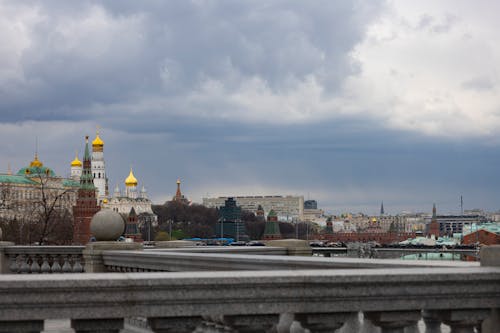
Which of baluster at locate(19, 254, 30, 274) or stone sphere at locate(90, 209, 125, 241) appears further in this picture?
baluster at locate(19, 254, 30, 274)

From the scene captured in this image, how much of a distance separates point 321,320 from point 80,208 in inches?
6564

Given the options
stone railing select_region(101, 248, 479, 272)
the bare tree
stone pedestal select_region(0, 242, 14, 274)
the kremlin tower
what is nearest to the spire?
the kremlin tower

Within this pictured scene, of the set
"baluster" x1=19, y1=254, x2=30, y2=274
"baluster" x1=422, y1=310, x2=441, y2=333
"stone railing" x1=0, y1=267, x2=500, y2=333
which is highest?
"stone railing" x1=0, y1=267, x2=500, y2=333

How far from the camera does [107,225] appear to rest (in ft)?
53.8

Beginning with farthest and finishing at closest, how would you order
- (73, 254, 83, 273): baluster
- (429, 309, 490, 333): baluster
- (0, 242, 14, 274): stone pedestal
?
(0, 242, 14, 274): stone pedestal < (73, 254, 83, 273): baluster < (429, 309, 490, 333): baluster

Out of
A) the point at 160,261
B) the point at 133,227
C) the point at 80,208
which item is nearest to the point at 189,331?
the point at 160,261

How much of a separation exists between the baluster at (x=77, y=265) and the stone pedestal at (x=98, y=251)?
590 mm

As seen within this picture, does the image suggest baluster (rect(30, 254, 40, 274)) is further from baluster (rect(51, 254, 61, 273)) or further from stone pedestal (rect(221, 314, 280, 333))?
stone pedestal (rect(221, 314, 280, 333))

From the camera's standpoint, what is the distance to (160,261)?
37.6ft

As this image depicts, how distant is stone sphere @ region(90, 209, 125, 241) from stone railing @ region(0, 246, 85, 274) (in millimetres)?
960

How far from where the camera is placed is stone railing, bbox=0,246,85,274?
17.4 meters

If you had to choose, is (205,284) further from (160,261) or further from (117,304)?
(160,261)

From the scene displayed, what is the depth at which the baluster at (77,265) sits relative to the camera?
16.9 m

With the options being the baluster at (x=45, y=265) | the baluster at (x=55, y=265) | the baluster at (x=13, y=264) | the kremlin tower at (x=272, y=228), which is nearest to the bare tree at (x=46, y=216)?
the baluster at (x=13, y=264)
